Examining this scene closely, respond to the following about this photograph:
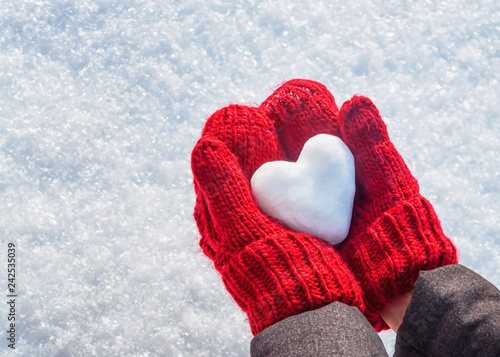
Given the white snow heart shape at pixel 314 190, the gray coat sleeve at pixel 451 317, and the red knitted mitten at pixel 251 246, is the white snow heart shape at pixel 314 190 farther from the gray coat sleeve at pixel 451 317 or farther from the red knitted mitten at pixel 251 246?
the gray coat sleeve at pixel 451 317

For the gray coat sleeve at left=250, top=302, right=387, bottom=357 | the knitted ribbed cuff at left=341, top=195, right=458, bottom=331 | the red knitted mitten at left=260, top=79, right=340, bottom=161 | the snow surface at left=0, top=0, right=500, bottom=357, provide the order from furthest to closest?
the snow surface at left=0, top=0, right=500, bottom=357, the red knitted mitten at left=260, top=79, right=340, bottom=161, the knitted ribbed cuff at left=341, top=195, right=458, bottom=331, the gray coat sleeve at left=250, top=302, right=387, bottom=357

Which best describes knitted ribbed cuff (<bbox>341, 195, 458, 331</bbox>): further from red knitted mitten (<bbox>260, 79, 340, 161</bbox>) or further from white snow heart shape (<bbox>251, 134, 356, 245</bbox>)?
red knitted mitten (<bbox>260, 79, 340, 161</bbox>)

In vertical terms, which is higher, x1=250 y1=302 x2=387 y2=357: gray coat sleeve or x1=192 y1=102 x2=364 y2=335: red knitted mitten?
x1=192 y1=102 x2=364 y2=335: red knitted mitten

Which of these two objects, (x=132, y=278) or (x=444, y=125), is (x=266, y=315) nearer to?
(x=132, y=278)

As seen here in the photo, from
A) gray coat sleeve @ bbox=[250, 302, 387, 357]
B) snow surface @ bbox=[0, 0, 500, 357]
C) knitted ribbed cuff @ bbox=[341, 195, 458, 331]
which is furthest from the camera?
snow surface @ bbox=[0, 0, 500, 357]

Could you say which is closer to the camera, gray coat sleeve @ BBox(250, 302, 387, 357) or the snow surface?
gray coat sleeve @ BBox(250, 302, 387, 357)

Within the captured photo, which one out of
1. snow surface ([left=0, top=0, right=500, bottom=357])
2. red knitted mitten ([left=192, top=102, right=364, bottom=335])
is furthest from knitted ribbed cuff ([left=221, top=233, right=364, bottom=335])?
snow surface ([left=0, top=0, right=500, bottom=357])
